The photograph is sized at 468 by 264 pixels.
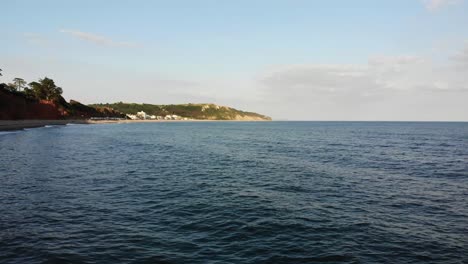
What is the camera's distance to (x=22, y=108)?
466 feet

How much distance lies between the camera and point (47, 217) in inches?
866

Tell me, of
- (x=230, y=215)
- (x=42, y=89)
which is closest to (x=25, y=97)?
(x=42, y=89)

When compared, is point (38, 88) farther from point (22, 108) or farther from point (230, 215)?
point (230, 215)

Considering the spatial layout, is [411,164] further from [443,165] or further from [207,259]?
[207,259]

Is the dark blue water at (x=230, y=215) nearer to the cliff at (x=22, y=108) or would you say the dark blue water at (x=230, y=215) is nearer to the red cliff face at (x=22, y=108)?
the red cliff face at (x=22, y=108)

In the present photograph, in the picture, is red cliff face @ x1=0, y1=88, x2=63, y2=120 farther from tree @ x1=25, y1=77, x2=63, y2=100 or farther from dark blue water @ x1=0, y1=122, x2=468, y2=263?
dark blue water @ x1=0, y1=122, x2=468, y2=263

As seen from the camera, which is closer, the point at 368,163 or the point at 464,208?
the point at 464,208

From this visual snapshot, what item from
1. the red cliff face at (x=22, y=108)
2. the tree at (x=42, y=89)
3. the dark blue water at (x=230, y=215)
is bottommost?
the dark blue water at (x=230, y=215)

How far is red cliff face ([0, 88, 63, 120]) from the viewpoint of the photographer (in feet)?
413

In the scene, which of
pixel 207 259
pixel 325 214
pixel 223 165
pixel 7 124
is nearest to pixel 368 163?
pixel 223 165

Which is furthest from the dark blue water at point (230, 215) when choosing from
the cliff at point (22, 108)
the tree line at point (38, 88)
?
the tree line at point (38, 88)

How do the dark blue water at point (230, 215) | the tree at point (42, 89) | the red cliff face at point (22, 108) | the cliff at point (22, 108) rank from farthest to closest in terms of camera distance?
1. the tree at point (42, 89)
2. the cliff at point (22, 108)
3. the red cliff face at point (22, 108)
4. the dark blue water at point (230, 215)

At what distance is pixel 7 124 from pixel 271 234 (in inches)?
5203

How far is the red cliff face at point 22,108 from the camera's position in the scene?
4951 inches
